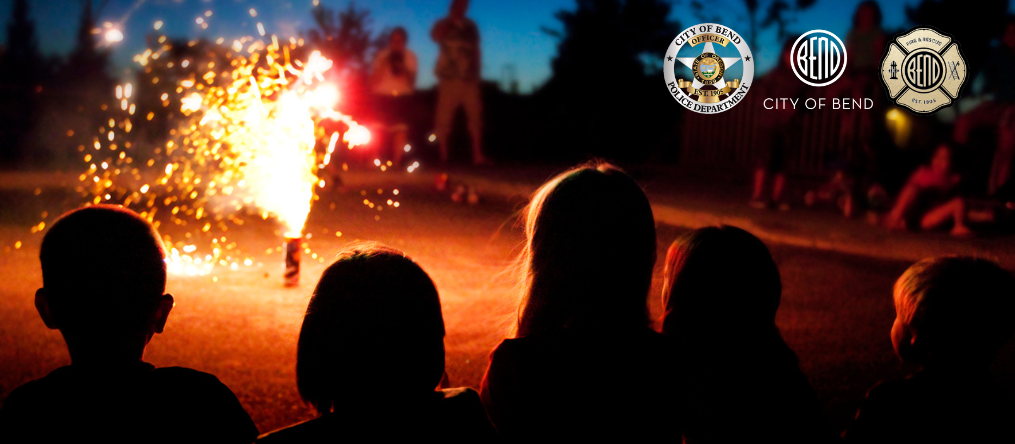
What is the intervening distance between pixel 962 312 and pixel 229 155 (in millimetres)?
10525

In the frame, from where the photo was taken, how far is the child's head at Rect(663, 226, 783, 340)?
2330 mm

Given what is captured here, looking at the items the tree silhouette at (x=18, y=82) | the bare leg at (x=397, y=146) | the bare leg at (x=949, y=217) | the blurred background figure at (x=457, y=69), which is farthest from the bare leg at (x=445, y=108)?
the tree silhouette at (x=18, y=82)

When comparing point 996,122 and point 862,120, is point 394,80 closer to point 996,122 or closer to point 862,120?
point 862,120

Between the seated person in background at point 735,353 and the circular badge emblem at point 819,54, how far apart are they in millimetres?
8536

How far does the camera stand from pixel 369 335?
1829 millimetres

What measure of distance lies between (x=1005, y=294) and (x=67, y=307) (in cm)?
258

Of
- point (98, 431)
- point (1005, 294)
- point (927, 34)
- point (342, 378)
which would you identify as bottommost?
point (98, 431)

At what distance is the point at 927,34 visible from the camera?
29.9 feet

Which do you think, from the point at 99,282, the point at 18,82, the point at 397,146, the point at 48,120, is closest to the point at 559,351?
the point at 99,282

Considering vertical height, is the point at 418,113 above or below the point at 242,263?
above

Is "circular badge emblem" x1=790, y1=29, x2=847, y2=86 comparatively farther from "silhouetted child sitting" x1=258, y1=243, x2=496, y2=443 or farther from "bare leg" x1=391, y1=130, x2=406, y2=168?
"silhouetted child sitting" x1=258, y1=243, x2=496, y2=443

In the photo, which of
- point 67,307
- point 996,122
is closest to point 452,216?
point 996,122

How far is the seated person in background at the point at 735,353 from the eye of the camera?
7.38 feet

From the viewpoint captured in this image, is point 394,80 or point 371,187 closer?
point 371,187
